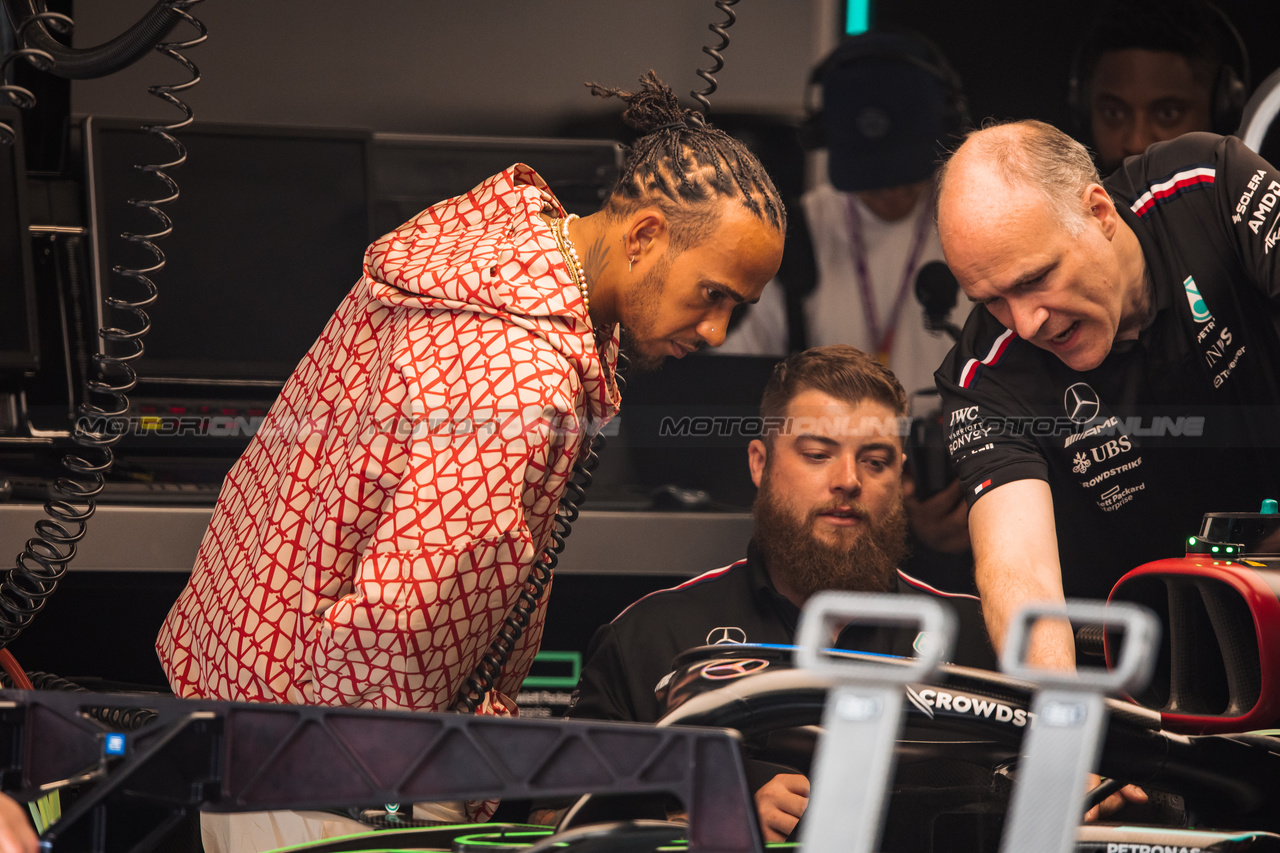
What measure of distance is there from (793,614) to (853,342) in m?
0.65

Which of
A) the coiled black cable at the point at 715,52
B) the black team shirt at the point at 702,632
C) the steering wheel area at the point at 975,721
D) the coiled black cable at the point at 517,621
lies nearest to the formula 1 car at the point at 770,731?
the steering wheel area at the point at 975,721

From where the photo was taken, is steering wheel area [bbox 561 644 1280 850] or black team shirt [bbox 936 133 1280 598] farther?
black team shirt [bbox 936 133 1280 598]

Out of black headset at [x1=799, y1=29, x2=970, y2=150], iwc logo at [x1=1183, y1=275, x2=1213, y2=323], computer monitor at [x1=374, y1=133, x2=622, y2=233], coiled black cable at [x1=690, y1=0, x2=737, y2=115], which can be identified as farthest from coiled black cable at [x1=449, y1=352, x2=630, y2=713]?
black headset at [x1=799, y1=29, x2=970, y2=150]

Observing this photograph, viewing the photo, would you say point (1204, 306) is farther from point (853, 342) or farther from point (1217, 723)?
point (853, 342)

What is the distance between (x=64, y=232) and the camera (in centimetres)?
213

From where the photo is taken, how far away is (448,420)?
1076 mm

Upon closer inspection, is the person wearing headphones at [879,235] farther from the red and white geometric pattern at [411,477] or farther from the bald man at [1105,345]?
the red and white geometric pattern at [411,477]

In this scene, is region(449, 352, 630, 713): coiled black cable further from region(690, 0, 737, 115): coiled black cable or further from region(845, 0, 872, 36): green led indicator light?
region(845, 0, 872, 36): green led indicator light

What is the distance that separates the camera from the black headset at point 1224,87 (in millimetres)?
2242

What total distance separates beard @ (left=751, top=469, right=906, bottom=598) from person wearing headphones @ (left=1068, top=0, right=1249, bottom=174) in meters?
0.90

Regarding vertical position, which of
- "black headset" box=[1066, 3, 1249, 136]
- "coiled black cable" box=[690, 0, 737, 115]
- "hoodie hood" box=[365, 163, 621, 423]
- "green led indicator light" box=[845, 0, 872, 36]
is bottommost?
"hoodie hood" box=[365, 163, 621, 423]

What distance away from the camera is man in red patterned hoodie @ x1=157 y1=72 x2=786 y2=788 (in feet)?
3.56

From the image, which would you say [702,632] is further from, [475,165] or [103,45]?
[103,45]

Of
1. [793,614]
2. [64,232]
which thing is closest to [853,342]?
[793,614]
